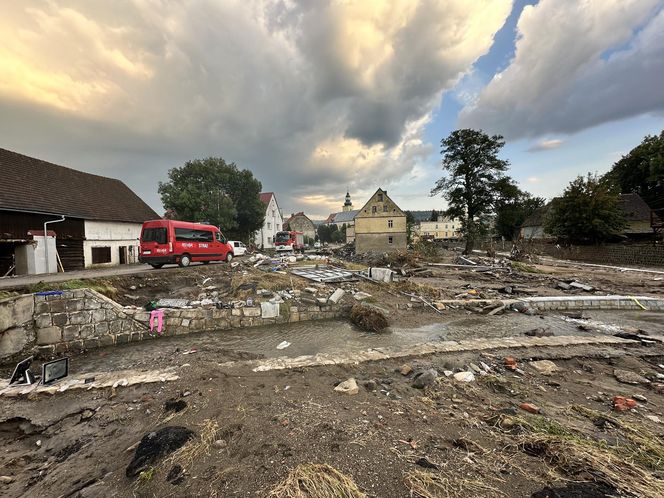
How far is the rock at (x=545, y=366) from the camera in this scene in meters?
4.64

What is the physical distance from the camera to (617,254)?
2214cm

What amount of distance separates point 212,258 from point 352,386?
551 inches

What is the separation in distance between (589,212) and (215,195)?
37222 millimetres

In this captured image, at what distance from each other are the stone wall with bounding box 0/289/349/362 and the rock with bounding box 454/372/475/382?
597 centimetres

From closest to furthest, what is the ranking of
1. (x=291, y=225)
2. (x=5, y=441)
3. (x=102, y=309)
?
(x=5, y=441) < (x=102, y=309) < (x=291, y=225)

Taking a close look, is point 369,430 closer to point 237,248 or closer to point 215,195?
point 237,248

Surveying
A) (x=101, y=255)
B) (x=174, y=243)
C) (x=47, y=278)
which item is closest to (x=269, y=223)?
(x=101, y=255)

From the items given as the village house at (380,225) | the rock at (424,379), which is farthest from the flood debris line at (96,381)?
the village house at (380,225)

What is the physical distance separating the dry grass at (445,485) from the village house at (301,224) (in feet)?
233

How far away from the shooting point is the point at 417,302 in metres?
9.47

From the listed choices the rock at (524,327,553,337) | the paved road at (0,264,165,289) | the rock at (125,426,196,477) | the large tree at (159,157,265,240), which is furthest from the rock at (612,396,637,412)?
the large tree at (159,157,265,240)

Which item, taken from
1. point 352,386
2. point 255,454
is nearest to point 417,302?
point 352,386

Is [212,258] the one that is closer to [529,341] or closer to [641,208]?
[529,341]

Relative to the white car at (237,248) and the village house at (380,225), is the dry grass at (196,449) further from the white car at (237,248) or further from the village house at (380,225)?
the village house at (380,225)
